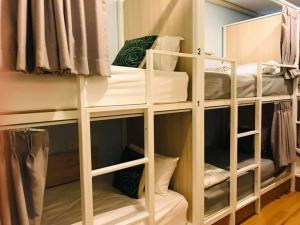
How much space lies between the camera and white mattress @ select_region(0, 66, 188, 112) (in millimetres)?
1150

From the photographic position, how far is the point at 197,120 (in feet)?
6.49

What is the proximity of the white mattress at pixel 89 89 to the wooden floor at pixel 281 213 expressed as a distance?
5.31ft

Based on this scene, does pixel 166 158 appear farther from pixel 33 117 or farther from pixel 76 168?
pixel 33 117

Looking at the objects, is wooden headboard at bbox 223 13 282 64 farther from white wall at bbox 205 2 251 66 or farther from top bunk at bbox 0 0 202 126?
top bunk at bbox 0 0 202 126

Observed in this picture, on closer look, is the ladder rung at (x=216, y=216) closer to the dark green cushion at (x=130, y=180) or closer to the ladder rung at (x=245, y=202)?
the ladder rung at (x=245, y=202)

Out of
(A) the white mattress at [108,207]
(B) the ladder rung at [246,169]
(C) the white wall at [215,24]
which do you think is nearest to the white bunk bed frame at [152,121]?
(B) the ladder rung at [246,169]

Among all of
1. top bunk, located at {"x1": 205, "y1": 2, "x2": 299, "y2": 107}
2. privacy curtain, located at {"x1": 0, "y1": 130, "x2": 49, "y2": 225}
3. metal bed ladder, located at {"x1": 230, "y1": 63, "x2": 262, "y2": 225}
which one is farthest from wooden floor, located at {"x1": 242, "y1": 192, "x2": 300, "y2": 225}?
privacy curtain, located at {"x1": 0, "y1": 130, "x2": 49, "y2": 225}

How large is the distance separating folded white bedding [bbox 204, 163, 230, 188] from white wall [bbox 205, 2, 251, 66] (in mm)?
1665

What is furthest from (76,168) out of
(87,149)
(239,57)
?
(239,57)

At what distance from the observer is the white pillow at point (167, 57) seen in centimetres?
191

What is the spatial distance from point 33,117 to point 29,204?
1.37 feet

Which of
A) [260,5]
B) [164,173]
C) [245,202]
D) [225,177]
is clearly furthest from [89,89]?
[260,5]

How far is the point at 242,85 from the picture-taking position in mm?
2457

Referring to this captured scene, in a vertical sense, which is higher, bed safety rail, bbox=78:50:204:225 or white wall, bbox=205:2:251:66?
white wall, bbox=205:2:251:66
